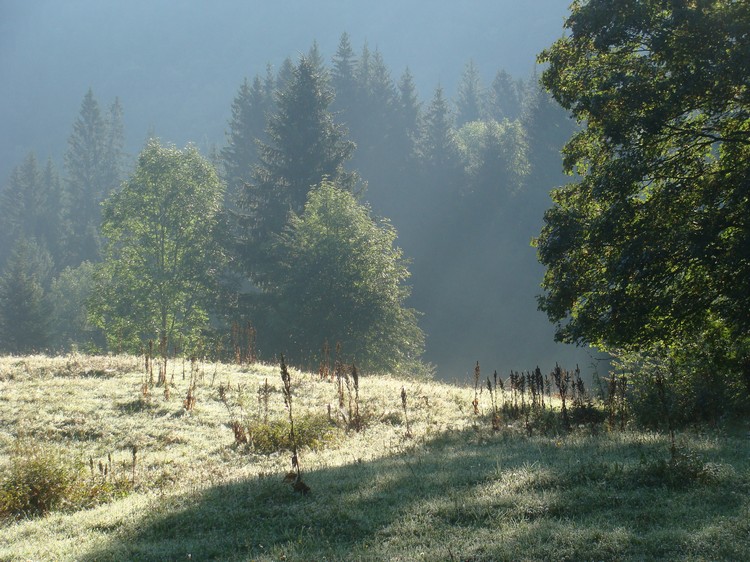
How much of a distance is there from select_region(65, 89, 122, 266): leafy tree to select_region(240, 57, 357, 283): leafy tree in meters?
60.0

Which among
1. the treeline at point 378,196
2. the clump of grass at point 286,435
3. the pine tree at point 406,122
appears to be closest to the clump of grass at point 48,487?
the clump of grass at point 286,435

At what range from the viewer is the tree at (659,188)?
1138 cm

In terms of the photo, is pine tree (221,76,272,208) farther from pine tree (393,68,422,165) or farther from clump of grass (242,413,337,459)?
clump of grass (242,413,337,459)

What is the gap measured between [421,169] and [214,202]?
38.7m

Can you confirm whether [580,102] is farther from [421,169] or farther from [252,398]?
[421,169]

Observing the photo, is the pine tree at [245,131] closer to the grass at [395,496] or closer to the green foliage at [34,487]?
the grass at [395,496]

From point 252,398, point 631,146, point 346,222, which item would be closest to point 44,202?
point 346,222

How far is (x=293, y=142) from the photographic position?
49062 millimetres

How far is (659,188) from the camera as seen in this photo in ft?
41.9

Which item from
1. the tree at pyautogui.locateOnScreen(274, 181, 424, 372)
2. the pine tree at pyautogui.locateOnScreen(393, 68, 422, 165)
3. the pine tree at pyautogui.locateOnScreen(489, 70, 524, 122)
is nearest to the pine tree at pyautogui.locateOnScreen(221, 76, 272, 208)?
the pine tree at pyautogui.locateOnScreen(393, 68, 422, 165)

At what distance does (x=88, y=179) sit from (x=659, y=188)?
388 feet

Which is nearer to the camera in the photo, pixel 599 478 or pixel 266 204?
pixel 599 478

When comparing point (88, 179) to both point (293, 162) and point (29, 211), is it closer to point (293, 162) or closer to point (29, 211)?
point (29, 211)

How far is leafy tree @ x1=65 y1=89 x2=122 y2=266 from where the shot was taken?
102 metres
